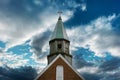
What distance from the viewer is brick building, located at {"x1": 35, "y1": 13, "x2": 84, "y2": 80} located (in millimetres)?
38844

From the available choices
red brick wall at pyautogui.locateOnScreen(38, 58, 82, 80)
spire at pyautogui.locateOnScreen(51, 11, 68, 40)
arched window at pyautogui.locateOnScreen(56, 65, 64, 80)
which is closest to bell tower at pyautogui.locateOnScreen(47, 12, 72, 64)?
spire at pyautogui.locateOnScreen(51, 11, 68, 40)

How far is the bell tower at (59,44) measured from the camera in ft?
139

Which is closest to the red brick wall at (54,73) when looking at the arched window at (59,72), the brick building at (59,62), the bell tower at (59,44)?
the brick building at (59,62)

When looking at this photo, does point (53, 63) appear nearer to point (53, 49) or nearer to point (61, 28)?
point (53, 49)

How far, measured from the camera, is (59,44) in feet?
143

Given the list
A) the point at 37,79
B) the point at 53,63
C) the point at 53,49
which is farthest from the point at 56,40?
the point at 37,79

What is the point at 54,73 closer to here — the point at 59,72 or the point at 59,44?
the point at 59,72

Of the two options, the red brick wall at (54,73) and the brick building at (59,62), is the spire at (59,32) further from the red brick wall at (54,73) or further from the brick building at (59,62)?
the red brick wall at (54,73)

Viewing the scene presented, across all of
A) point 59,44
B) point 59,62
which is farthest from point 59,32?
point 59,62

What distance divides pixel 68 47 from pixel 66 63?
5.15m

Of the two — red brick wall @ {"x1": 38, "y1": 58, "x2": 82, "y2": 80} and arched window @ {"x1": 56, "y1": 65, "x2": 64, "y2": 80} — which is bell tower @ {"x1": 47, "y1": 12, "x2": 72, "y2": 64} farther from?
arched window @ {"x1": 56, "y1": 65, "x2": 64, "y2": 80}

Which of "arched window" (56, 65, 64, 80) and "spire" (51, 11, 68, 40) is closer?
"arched window" (56, 65, 64, 80)

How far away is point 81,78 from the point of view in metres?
38.7

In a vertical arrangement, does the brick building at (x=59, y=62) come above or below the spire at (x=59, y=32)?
below
